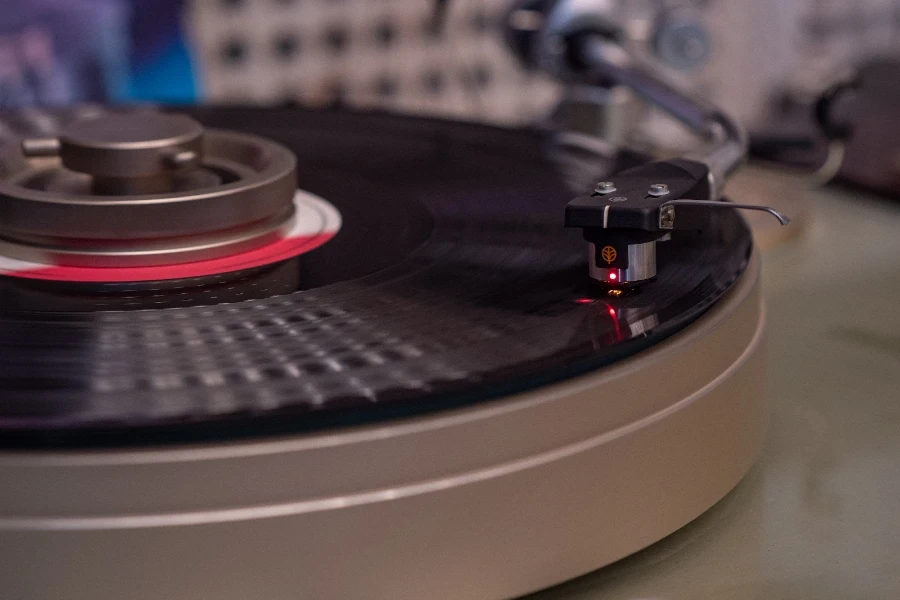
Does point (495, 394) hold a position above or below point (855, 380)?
above

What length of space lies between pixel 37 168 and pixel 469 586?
18.7 inches

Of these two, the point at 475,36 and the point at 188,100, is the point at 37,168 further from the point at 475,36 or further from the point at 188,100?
the point at 475,36

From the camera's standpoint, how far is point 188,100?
4.02 feet

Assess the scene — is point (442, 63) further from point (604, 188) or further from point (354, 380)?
point (354, 380)

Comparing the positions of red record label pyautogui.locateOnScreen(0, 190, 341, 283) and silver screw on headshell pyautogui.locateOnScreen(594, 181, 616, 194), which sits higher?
silver screw on headshell pyautogui.locateOnScreen(594, 181, 616, 194)

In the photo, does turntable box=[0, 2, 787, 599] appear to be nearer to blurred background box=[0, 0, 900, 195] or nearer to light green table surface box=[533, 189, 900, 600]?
light green table surface box=[533, 189, 900, 600]

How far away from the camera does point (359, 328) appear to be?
0.50 meters

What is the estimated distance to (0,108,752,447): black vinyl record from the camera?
40 centimetres

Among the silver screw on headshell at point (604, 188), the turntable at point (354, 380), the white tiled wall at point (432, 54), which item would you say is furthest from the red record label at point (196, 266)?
the white tiled wall at point (432, 54)

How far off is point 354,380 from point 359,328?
0.24ft

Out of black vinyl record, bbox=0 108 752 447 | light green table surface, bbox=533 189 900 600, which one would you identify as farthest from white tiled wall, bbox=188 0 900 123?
black vinyl record, bbox=0 108 752 447

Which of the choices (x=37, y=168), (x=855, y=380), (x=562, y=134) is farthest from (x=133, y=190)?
(x=855, y=380)

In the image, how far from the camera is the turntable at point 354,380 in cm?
39

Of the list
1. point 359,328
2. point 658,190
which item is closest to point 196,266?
point 359,328
